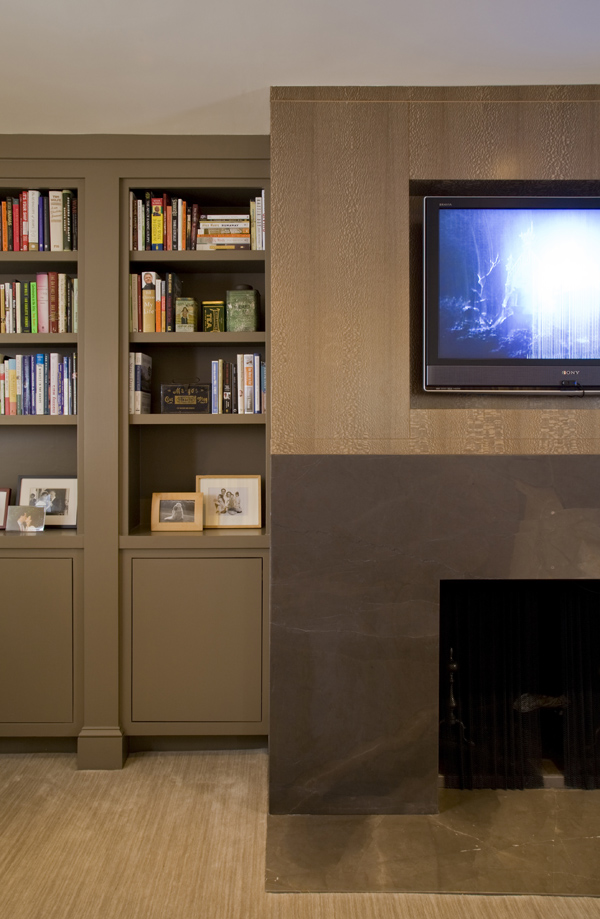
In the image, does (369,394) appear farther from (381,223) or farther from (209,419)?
(209,419)

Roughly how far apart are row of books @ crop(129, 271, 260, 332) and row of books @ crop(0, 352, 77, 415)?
0.34 metres

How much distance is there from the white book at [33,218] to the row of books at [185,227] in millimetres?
386

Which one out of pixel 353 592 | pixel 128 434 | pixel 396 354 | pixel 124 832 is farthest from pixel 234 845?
pixel 396 354

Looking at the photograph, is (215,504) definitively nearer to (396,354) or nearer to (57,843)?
(396,354)

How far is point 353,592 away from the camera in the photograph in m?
2.11

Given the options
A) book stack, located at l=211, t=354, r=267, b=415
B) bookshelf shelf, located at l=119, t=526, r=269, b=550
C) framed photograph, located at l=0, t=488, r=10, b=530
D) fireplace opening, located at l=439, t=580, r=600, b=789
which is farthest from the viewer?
framed photograph, located at l=0, t=488, r=10, b=530

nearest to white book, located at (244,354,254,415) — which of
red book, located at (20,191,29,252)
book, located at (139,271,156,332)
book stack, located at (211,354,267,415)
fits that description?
book stack, located at (211,354,267,415)

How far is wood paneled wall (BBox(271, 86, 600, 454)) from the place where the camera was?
6.86 ft

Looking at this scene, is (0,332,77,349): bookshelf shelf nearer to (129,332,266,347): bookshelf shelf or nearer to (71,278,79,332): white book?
(71,278,79,332): white book

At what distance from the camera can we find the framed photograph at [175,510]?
2.61 metres

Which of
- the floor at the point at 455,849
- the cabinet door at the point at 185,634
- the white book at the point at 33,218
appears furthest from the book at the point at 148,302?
the floor at the point at 455,849

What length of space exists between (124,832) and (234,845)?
0.37 metres

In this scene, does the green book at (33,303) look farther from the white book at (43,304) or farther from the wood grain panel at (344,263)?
the wood grain panel at (344,263)

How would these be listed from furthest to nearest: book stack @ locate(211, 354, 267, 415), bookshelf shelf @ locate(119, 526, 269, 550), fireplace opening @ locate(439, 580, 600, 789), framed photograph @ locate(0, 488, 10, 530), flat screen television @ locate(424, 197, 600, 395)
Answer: framed photograph @ locate(0, 488, 10, 530), book stack @ locate(211, 354, 267, 415), bookshelf shelf @ locate(119, 526, 269, 550), fireplace opening @ locate(439, 580, 600, 789), flat screen television @ locate(424, 197, 600, 395)
